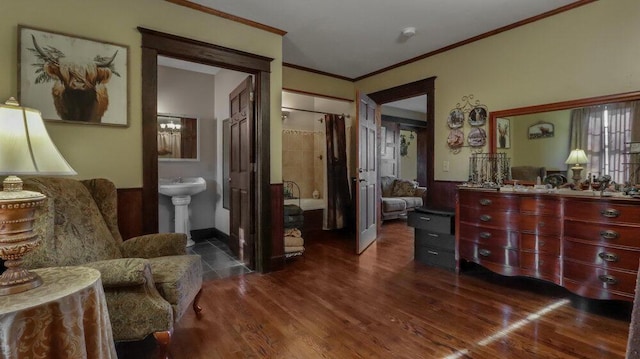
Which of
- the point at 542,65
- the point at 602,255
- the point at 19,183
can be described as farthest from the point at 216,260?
the point at 542,65

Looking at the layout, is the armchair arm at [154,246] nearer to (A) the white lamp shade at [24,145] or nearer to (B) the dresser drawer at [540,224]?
(A) the white lamp shade at [24,145]

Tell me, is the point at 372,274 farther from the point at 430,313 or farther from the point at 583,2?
the point at 583,2

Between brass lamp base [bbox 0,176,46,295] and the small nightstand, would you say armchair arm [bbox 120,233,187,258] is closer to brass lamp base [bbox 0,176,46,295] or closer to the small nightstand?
brass lamp base [bbox 0,176,46,295]

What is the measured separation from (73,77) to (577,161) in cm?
419

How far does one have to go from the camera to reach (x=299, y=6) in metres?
2.74

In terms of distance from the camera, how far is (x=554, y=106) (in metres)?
2.82

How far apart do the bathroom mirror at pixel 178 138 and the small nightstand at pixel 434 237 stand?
3159 mm

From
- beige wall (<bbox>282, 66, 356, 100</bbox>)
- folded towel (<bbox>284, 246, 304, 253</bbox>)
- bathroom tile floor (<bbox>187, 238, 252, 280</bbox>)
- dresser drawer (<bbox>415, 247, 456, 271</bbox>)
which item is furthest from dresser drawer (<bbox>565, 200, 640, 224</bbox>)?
beige wall (<bbox>282, 66, 356, 100</bbox>)

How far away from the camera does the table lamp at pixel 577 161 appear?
8.79 feet

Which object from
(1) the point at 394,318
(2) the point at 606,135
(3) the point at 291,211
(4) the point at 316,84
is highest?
(4) the point at 316,84

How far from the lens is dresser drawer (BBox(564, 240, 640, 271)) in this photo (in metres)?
2.08

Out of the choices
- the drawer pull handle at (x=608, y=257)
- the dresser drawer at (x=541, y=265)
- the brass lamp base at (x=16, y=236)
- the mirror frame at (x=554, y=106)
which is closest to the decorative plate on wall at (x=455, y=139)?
the mirror frame at (x=554, y=106)

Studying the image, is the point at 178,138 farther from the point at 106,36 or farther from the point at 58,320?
the point at 58,320

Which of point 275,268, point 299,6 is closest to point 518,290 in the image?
point 275,268
